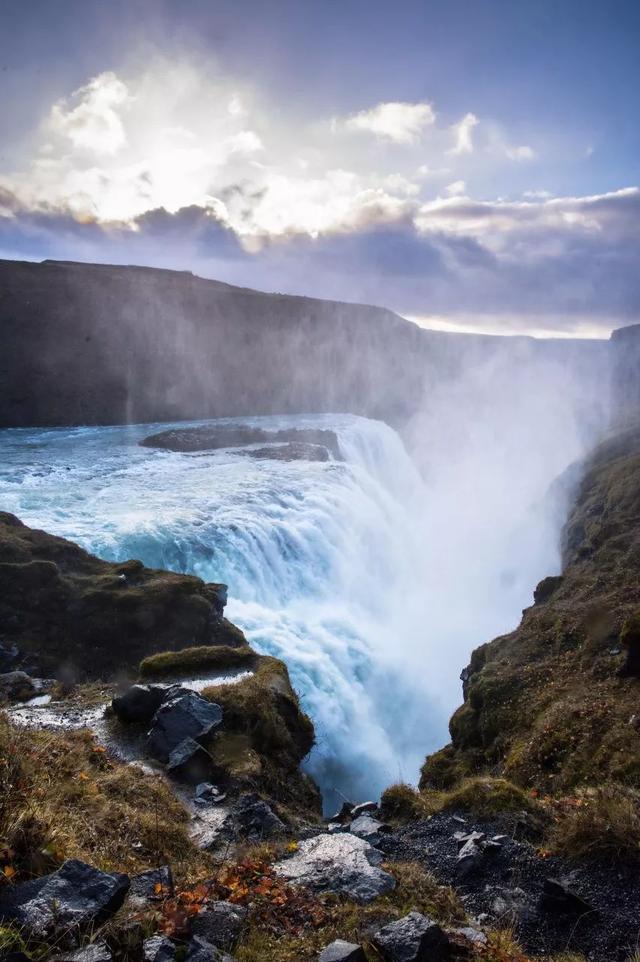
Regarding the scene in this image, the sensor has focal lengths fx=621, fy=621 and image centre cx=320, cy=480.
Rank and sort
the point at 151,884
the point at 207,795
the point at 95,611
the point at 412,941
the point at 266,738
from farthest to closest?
the point at 95,611 < the point at 266,738 < the point at 207,795 < the point at 151,884 < the point at 412,941

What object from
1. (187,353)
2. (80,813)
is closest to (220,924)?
(80,813)

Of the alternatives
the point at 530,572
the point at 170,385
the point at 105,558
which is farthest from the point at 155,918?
the point at 170,385

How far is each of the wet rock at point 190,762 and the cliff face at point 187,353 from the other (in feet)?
203

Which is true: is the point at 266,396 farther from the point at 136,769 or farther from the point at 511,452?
the point at 136,769

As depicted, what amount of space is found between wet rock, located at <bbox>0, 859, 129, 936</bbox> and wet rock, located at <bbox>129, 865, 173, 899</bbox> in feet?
1.54

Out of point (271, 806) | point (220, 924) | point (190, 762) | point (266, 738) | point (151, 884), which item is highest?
point (151, 884)

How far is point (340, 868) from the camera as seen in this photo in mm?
6621

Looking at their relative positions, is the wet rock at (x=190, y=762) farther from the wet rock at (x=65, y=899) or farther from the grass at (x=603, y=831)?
the wet rock at (x=65, y=899)

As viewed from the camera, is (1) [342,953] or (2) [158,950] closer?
(2) [158,950]

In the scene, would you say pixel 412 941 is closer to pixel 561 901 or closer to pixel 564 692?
pixel 561 901

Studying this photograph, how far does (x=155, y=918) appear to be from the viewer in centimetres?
452

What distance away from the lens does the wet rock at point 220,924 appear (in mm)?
4738

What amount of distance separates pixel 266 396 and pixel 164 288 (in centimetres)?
2229

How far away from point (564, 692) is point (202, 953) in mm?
10938
